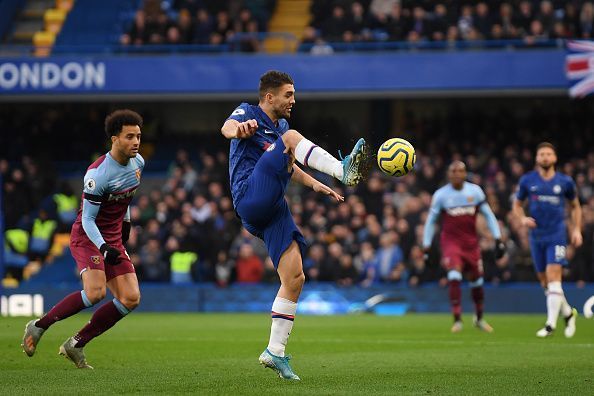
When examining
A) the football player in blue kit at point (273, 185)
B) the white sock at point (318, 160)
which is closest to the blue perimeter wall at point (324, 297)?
the football player in blue kit at point (273, 185)

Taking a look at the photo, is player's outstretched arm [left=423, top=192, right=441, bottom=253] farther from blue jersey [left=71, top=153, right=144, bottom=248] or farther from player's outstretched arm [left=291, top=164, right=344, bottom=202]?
player's outstretched arm [left=291, top=164, right=344, bottom=202]

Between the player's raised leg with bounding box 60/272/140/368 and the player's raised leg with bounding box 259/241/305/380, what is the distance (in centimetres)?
160

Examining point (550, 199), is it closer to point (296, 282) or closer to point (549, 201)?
point (549, 201)

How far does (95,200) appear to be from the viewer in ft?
32.7

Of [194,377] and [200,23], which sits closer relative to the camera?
[194,377]

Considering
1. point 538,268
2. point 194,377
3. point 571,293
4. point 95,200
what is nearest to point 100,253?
point 95,200

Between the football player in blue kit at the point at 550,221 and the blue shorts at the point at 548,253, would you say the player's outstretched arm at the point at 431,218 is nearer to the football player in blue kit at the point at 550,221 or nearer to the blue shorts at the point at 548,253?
the football player in blue kit at the point at 550,221

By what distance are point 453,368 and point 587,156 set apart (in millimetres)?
17501

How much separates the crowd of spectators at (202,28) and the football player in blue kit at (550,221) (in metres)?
13.4

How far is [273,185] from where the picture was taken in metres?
8.87

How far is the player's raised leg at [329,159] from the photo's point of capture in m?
8.12

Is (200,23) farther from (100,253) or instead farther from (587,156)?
(100,253)

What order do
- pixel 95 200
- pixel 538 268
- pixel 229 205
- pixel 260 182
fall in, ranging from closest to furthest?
pixel 260 182 < pixel 95 200 < pixel 538 268 < pixel 229 205

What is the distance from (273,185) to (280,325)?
1.11 metres
